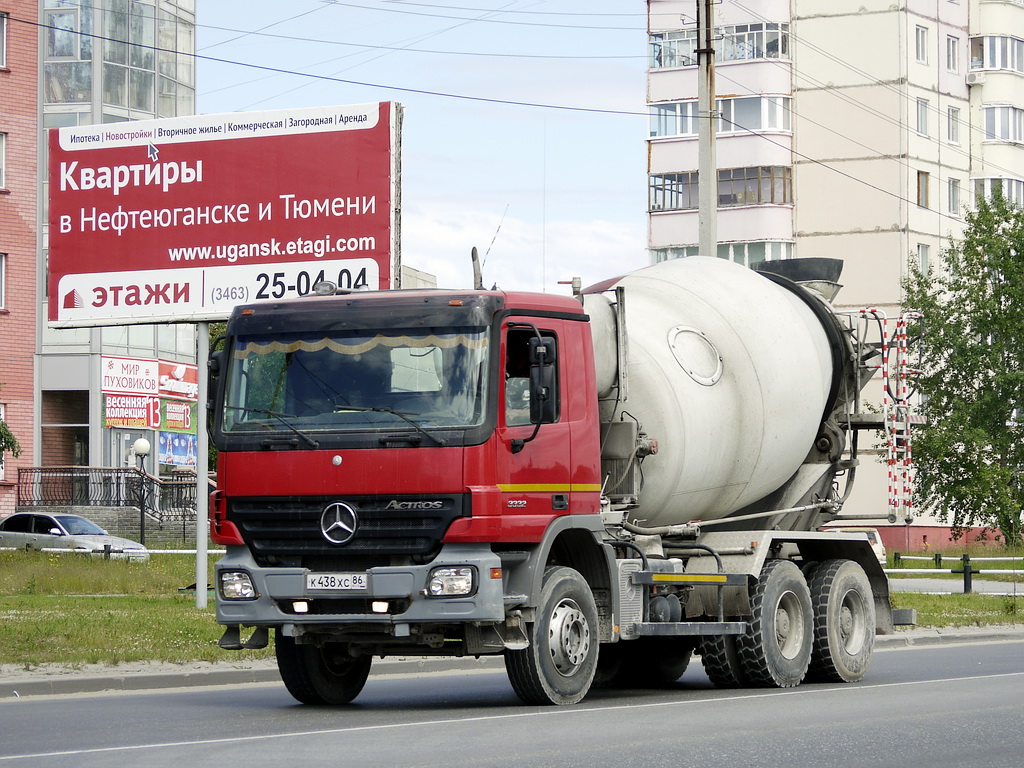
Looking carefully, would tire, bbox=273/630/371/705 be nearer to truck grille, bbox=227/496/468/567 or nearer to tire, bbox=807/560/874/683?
truck grille, bbox=227/496/468/567

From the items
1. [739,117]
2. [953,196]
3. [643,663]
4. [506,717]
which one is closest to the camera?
[506,717]

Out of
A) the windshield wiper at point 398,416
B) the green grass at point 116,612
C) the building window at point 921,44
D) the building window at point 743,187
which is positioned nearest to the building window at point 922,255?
the building window at point 743,187

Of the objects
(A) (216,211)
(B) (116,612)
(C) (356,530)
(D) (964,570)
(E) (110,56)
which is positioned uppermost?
(E) (110,56)

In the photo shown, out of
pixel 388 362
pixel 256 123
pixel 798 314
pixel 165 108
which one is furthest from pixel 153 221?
pixel 165 108

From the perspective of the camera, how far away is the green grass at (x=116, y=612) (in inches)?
691

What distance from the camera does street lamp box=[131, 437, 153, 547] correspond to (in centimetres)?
4857

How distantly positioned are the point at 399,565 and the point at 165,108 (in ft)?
150

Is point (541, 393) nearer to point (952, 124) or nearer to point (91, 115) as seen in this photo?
point (91, 115)

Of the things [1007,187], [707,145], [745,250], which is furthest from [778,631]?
[1007,187]

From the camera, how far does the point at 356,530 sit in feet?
43.4

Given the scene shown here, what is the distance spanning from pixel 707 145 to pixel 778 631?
13.7 m

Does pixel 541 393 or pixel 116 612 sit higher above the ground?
pixel 541 393

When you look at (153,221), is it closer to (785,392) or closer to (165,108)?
(785,392)

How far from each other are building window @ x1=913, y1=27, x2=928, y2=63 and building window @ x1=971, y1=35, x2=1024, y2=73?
3.56m
